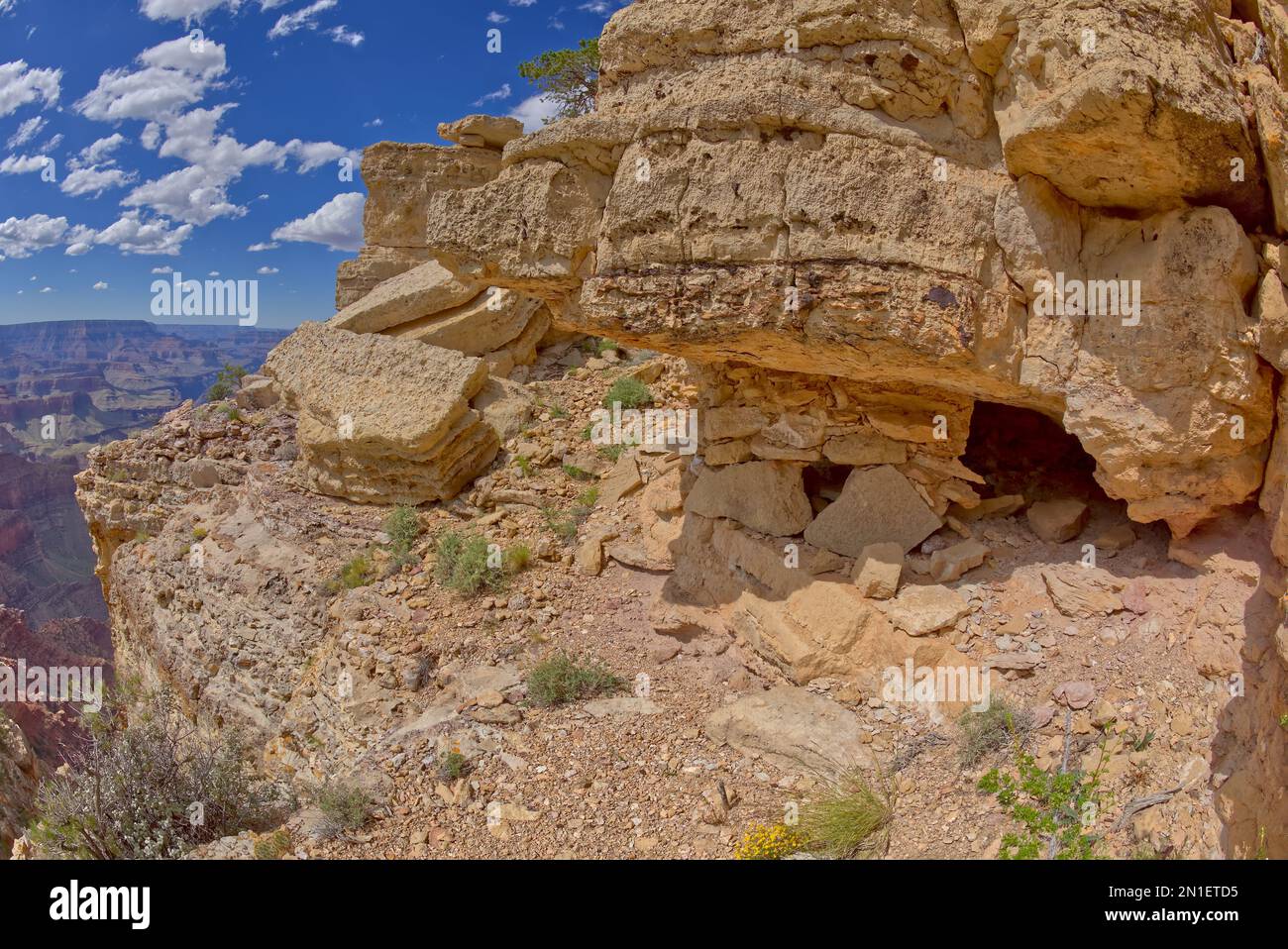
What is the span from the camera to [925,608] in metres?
5.47

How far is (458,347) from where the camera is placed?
1058 cm

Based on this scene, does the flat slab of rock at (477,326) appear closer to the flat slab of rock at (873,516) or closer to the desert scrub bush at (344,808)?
the flat slab of rock at (873,516)

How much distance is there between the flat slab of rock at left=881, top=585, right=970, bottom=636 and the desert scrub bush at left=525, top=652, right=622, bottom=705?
2.15 meters

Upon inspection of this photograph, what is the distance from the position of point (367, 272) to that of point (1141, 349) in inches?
441

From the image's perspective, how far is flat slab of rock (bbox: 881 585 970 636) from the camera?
Result: 5.36 meters

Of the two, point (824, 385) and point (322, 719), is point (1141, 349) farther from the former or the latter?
point (322, 719)

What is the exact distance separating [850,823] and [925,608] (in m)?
1.84

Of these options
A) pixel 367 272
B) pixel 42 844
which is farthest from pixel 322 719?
pixel 367 272

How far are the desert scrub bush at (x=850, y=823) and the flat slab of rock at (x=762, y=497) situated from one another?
2.37 m

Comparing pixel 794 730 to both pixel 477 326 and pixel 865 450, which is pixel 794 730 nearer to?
pixel 865 450

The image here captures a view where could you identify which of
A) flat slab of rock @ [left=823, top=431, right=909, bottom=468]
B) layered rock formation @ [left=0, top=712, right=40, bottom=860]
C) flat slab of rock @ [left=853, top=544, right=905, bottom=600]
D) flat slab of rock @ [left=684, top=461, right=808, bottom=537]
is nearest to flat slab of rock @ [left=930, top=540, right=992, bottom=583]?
flat slab of rock @ [left=853, top=544, right=905, bottom=600]

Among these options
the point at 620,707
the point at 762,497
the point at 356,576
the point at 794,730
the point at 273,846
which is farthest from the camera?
the point at 356,576

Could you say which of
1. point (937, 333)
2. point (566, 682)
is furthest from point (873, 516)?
point (566, 682)

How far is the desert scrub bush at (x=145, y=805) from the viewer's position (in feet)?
16.9
